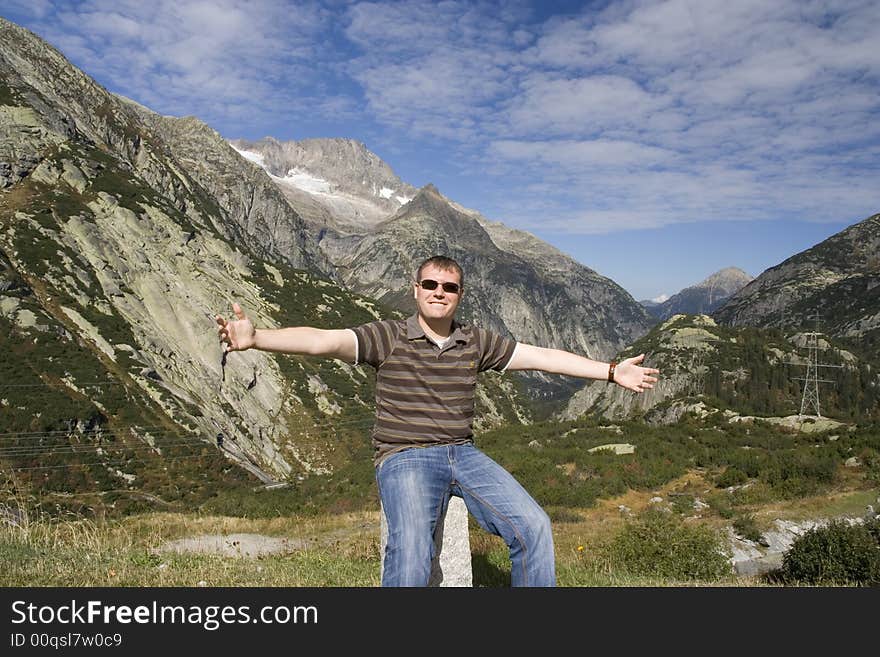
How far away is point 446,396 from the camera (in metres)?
5.61

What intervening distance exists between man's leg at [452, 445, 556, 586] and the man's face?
1.44m

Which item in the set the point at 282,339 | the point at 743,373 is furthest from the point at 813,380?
the point at 282,339

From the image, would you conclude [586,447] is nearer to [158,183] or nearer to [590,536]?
[590,536]

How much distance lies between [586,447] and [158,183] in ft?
497

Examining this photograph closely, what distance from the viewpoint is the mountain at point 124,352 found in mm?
51188

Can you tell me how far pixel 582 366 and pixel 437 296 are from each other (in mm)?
1720

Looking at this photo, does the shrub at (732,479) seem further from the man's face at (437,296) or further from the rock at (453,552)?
the man's face at (437,296)

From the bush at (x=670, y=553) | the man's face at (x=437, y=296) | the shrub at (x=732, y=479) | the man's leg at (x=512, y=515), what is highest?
the man's face at (x=437, y=296)

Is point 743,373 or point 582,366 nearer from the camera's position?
point 582,366

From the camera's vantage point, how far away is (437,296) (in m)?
5.79

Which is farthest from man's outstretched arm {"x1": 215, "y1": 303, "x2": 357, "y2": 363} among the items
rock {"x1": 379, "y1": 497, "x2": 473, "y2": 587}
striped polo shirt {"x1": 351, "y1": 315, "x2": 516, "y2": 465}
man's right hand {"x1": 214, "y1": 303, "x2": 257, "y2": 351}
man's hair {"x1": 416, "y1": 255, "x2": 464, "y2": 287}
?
rock {"x1": 379, "y1": 497, "x2": 473, "y2": 587}

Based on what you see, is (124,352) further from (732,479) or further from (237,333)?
(237,333)

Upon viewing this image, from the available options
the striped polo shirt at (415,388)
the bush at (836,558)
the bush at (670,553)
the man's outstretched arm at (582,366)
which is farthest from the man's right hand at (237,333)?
the bush at (836,558)

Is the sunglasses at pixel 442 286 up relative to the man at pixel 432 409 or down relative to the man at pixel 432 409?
up
